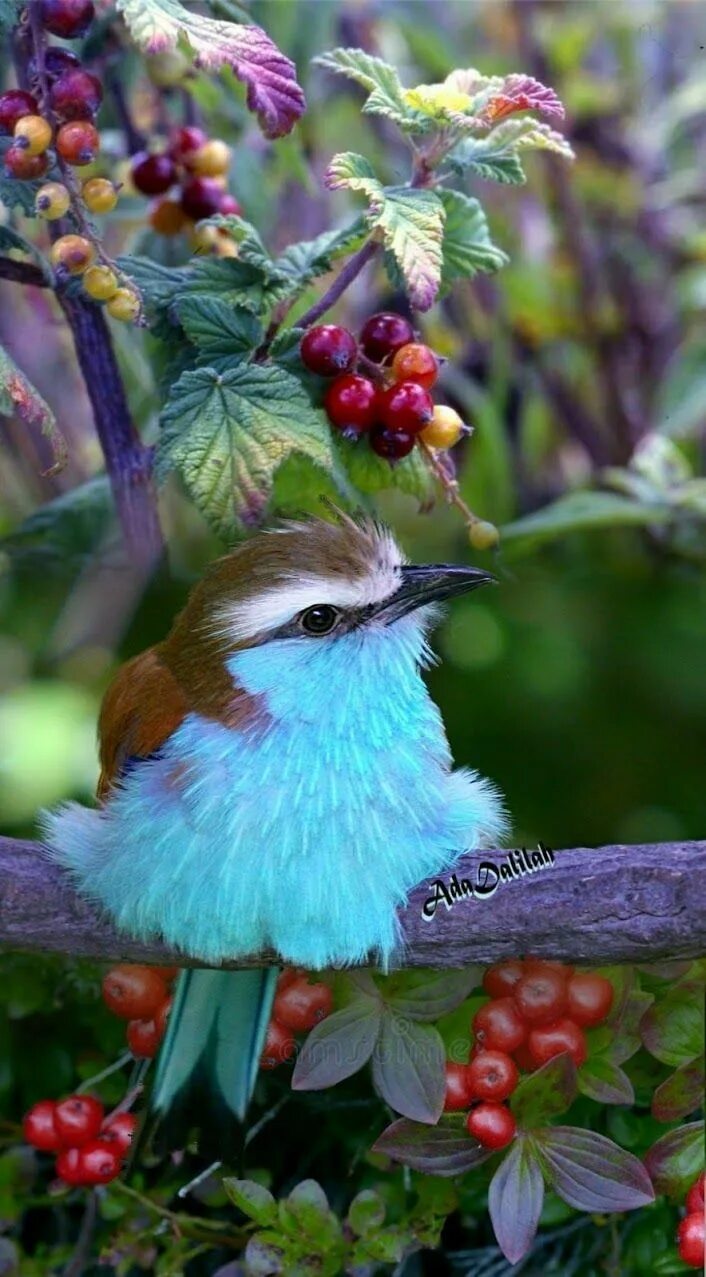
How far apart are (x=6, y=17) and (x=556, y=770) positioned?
793 millimetres

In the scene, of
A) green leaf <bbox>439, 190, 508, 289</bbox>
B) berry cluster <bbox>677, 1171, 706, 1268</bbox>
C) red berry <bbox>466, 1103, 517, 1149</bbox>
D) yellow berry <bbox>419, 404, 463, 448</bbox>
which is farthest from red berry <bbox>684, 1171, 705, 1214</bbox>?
green leaf <bbox>439, 190, 508, 289</bbox>

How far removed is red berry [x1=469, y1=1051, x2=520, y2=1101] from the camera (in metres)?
0.78

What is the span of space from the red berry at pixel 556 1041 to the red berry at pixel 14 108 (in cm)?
57

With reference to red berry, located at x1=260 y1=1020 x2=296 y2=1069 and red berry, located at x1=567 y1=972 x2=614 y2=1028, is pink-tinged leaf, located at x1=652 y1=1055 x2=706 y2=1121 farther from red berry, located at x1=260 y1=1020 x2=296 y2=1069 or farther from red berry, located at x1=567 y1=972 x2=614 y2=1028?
red berry, located at x1=260 y1=1020 x2=296 y2=1069

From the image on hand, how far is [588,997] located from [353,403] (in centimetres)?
35

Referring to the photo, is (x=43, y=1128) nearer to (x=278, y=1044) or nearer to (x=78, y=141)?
(x=278, y=1044)

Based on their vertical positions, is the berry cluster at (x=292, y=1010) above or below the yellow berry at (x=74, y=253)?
below

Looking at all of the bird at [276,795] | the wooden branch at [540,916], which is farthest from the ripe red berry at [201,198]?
the wooden branch at [540,916]

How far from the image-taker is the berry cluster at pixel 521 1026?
0.78 metres

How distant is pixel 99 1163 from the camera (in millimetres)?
837

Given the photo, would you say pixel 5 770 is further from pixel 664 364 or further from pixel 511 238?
pixel 664 364

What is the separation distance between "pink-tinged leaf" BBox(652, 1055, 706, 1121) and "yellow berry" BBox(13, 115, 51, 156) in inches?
23.8

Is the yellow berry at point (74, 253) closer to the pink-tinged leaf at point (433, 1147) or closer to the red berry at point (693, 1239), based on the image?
the pink-tinged leaf at point (433, 1147)

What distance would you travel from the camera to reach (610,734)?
144cm
